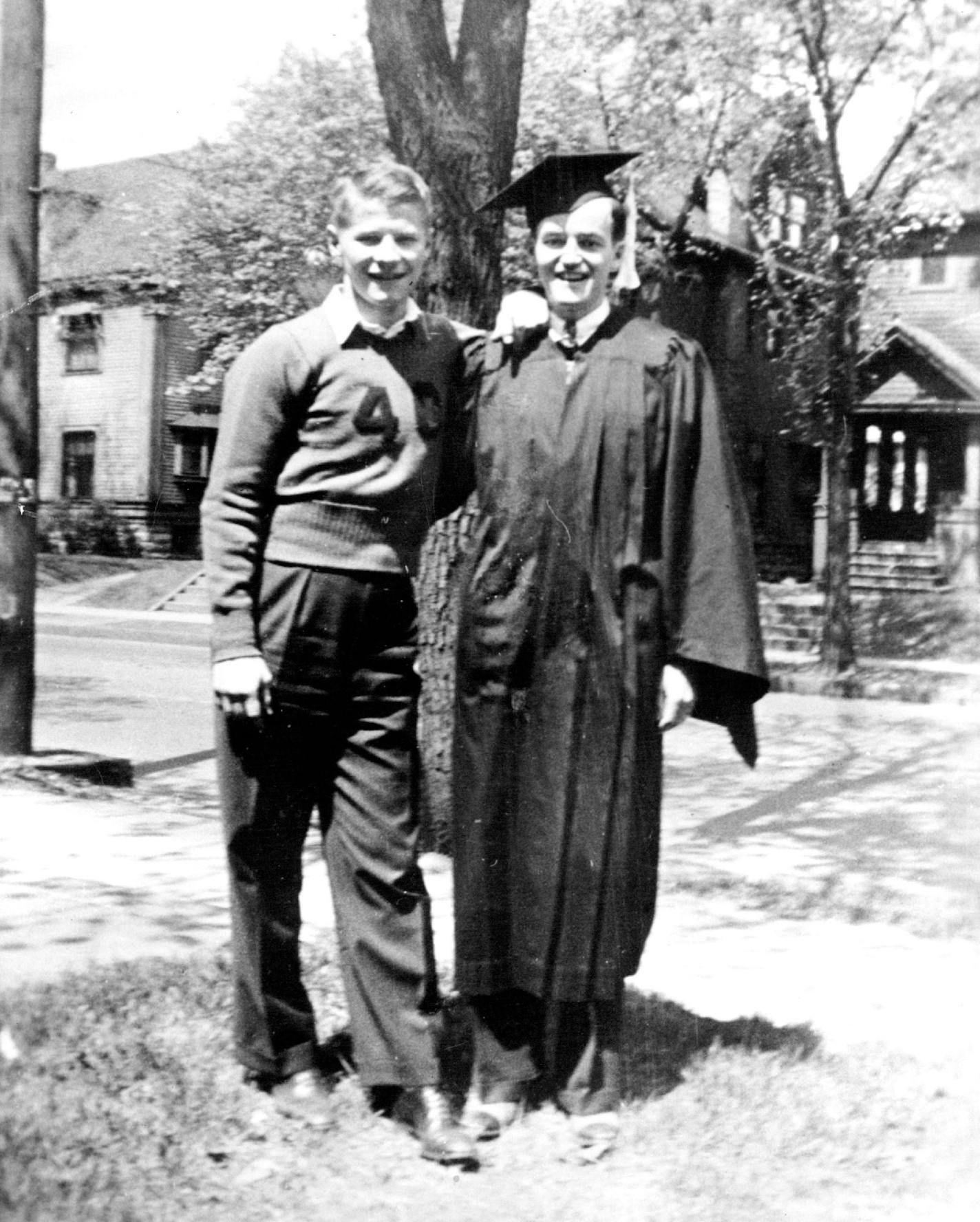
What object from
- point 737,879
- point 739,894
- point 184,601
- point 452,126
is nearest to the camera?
point 452,126

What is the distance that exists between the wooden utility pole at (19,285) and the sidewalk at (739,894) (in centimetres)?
128

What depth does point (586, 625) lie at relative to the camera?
331 centimetres

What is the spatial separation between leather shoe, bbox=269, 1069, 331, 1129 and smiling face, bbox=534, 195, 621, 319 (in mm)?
1778

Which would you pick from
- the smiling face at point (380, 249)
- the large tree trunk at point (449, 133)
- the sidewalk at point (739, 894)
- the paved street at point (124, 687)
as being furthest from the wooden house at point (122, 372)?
the smiling face at point (380, 249)

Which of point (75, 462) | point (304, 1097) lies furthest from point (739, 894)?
point (75, 462)

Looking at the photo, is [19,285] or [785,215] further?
[785,215]

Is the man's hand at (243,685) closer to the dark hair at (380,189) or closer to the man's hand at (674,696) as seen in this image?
the man's hand at (674,696)

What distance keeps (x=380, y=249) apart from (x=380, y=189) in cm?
13

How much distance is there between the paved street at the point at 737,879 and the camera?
455 centimetres

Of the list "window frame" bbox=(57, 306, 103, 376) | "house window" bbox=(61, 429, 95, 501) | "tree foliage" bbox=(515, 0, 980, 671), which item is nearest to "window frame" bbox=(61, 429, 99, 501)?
"house window" bbox=(61, 429, 95, 501)

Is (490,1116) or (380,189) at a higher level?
(380,189)

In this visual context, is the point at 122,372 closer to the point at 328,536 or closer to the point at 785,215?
the point at 785,215

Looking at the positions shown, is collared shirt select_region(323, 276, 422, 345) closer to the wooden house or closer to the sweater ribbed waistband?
the sweater ribbed waistband

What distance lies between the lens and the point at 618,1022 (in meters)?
3.39
